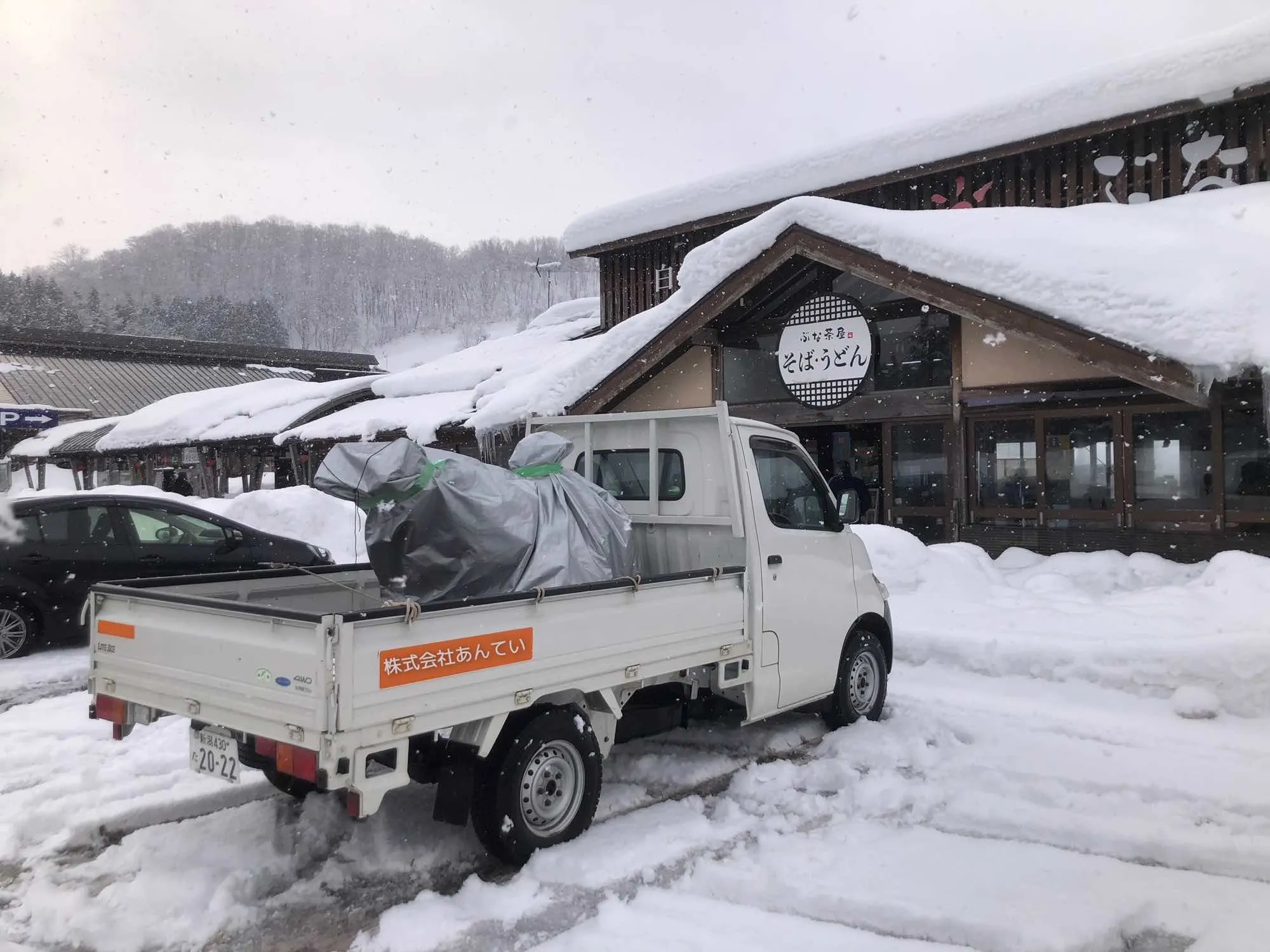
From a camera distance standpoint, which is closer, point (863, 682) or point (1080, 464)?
point (863, 682)

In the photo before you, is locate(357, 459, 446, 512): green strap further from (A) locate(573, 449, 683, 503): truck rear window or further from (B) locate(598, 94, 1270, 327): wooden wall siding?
(B) locate(598, 94, 1270, 327): wooden wall siding

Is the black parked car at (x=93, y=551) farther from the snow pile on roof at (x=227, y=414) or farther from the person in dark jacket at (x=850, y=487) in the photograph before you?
the snow pile on roof at (x=227, y=414)

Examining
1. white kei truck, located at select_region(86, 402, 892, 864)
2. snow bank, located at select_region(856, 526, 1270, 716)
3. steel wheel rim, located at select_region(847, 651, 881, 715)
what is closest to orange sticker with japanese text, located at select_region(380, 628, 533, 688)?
white kei truck, located at select_region(86, 402, 892, 864)

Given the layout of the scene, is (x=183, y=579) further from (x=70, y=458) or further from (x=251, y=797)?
(x=70, y=458)

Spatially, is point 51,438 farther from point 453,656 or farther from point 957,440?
point 453,656

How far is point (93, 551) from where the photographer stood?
8586 mm

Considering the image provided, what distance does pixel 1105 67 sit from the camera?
12281mm

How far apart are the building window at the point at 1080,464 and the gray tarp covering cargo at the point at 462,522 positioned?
8168 mm

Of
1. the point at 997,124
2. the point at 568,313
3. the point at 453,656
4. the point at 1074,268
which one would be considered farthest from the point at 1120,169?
the point at 568,313

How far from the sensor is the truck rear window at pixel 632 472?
18.3 feet

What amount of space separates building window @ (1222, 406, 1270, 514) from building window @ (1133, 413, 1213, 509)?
177mm

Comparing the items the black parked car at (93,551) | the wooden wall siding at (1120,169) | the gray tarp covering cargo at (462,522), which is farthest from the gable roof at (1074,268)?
the black parked car at (93,551)

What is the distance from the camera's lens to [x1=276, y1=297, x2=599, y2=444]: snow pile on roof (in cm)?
1802

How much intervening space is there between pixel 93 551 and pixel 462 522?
6113 millimetres
